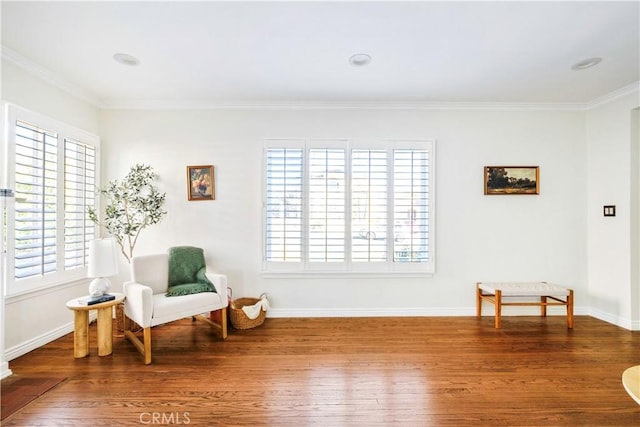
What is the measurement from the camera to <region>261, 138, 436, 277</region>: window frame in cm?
360

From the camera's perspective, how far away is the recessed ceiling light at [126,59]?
255 cm

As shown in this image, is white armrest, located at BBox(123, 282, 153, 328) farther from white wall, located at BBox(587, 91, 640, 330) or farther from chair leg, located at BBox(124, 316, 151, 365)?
white wall, located at BBox(587, 91, 640, 330)

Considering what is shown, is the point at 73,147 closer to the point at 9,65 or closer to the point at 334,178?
the point at 9,65

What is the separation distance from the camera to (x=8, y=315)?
8.29ft

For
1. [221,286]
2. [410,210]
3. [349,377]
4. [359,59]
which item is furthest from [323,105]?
[349,377]

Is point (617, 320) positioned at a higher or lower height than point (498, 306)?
lower

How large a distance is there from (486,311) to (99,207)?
4883mm

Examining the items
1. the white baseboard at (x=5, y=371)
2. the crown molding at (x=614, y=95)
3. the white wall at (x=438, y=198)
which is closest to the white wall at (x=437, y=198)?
the white wall at (x=438, y=198)

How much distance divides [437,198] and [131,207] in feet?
12.0

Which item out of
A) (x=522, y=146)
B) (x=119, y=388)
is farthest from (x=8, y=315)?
(x=522, y=146)

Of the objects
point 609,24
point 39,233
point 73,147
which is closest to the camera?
point 609,24

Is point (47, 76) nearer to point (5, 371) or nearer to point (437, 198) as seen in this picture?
point (5, 371)

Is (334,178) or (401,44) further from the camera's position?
(334,178)

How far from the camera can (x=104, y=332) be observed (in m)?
2.63
